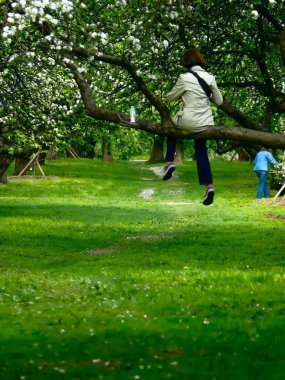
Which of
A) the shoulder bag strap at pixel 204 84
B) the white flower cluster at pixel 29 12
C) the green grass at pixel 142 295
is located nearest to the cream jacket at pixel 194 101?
the shoulder bag strap at pixel 204 84

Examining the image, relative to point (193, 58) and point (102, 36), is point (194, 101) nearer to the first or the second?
point (193, 58)

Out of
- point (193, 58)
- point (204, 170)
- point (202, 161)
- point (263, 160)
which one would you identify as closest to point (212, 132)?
point (202, 161)

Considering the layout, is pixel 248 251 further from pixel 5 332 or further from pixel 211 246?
pixel 5 332

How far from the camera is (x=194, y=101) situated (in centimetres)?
1608

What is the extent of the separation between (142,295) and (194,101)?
388 cm

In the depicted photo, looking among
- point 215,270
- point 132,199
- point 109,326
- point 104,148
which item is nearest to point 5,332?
point 109,326

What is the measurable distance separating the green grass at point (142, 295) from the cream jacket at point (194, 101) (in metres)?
3.10

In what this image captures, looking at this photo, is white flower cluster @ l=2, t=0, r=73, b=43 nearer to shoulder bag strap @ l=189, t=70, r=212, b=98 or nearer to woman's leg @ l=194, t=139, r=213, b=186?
shoulder bag strap @ l=189, t=70, r=212, b=98

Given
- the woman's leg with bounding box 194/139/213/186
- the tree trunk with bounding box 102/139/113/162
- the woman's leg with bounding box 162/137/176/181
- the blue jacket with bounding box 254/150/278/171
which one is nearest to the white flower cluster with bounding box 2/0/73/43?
the woman's leg with bounding box 162/137/176/181

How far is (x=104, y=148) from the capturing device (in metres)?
94.2

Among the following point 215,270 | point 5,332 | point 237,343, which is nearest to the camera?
point 237,343

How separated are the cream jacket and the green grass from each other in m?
3.10

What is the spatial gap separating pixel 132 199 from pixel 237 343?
135ft

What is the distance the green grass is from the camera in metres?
9.57
